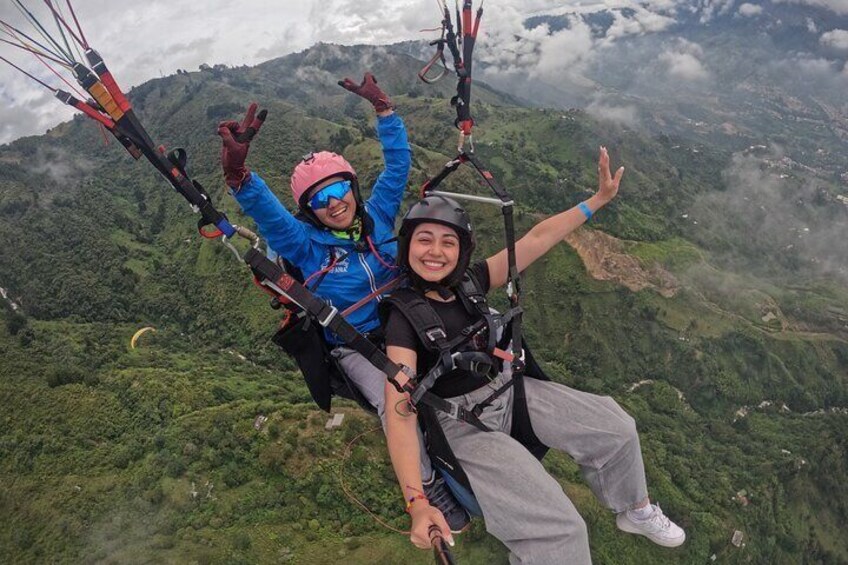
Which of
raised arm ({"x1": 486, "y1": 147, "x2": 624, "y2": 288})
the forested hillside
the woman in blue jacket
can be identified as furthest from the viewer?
the forested hillside

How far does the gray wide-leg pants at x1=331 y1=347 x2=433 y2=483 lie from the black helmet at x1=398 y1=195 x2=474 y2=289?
1004 mm

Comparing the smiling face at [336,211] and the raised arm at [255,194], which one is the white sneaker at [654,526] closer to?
the smiling face at [336,211]

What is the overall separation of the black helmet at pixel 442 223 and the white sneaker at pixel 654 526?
8.52ft

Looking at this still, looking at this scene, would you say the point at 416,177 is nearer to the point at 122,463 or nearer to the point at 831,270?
the point at 122,463

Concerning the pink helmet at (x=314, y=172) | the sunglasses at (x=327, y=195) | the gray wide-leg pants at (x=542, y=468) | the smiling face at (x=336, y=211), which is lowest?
the gray wide-leg pants at (x=542, y=468)

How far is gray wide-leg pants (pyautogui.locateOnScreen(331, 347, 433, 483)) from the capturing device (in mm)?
4152

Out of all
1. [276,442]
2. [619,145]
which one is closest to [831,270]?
[619,145]

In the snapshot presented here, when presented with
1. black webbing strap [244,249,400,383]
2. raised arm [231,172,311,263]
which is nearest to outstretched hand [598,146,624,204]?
black webbing strap [244,249,400,383]

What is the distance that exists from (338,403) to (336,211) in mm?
32266

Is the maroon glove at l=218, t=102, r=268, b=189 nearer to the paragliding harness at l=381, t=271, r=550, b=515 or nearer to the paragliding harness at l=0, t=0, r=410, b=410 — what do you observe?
the paragliding harness at l=0, t=0, r=410, b=410

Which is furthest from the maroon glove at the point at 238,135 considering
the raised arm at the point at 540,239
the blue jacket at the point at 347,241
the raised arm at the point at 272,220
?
the raised arm at the point at 540,239

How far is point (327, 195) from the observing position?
14.5 ft

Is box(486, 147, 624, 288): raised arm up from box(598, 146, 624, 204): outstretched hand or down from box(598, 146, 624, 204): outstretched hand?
down

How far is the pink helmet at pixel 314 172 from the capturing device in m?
4.44
